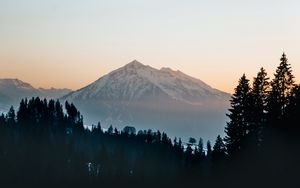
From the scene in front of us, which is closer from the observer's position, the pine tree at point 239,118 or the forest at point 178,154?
the forest at point 178,154

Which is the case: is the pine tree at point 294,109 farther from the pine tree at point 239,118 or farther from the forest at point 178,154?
the pine tree at point 239,118

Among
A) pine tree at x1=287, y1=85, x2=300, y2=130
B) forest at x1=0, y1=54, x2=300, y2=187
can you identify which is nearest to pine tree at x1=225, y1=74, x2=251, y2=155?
forest at x1=0, y1=54, x2=300, y2=187

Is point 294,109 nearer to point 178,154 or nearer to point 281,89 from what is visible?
point 281,89

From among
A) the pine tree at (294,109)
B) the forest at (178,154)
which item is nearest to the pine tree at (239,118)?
the forest at (178,154)

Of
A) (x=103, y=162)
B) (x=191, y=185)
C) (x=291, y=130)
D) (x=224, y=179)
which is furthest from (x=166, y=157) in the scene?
(x=291, y=130)

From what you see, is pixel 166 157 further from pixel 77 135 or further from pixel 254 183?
pixel 254 183

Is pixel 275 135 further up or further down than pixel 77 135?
further down

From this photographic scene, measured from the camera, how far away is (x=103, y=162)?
158 meters

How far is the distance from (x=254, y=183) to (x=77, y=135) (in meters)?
146

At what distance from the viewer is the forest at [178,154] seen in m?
54.1

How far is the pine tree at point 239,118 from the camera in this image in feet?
195

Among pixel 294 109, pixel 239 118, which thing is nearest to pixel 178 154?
pixel 239 118

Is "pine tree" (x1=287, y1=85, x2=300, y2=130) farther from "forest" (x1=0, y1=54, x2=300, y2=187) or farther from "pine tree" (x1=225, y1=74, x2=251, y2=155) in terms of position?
"pine tree" (x1=225, y1=74, x2=251, y2=155)

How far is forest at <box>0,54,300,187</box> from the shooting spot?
177ft
